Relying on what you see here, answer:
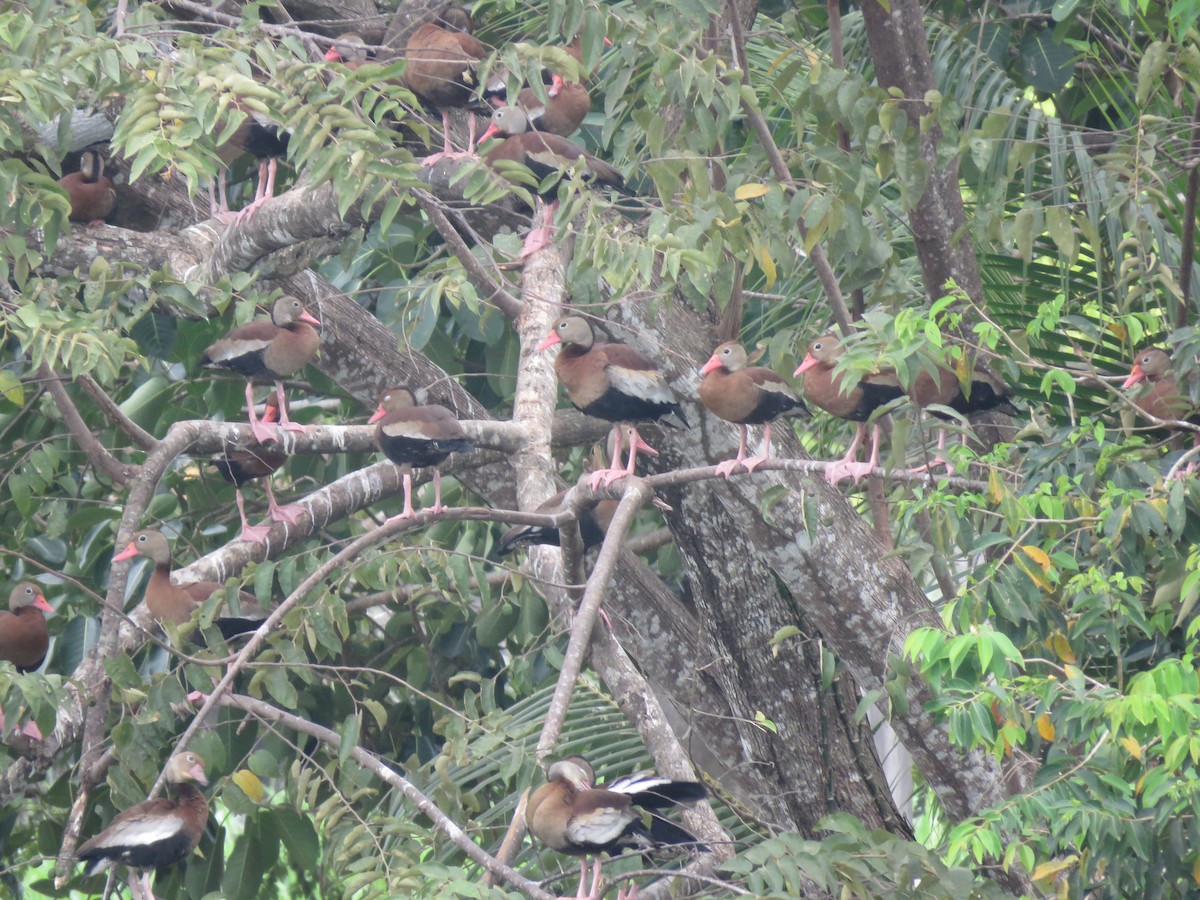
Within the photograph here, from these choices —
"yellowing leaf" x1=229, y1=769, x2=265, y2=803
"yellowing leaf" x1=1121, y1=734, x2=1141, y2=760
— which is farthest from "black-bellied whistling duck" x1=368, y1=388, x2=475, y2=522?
"yellowing leaf" x1=1121, y1=734, x2=1141, y2=760

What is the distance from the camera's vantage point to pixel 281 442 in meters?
4.77

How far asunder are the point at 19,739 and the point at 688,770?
182 cm

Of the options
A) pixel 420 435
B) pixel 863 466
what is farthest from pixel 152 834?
pixel 863 466

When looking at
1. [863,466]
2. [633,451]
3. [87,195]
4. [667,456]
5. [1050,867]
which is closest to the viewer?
[1050,867]

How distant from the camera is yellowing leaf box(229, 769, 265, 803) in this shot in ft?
→ 11.9

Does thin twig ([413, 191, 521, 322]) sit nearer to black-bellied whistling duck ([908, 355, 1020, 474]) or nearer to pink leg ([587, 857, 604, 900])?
black-bellied whistling duck ([908, 355, 1020, 474])

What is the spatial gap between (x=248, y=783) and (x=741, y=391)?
170cm

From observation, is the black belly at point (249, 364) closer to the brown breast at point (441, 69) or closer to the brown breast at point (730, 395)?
the brown breast at point (441, 69)

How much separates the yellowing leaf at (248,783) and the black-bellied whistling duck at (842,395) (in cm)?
171

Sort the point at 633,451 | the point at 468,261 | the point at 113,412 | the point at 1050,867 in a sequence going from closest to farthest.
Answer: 1. the point at 1050,867
2. the point at 468,261
3. the point at 113,412
4. the point at 633,451

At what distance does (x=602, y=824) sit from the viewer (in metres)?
3.28

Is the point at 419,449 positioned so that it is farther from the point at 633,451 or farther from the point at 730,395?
the point at 730,395

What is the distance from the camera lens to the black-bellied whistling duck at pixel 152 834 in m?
3.81

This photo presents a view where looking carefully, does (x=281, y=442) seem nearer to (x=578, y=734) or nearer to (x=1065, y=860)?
(x=578, y=734)
